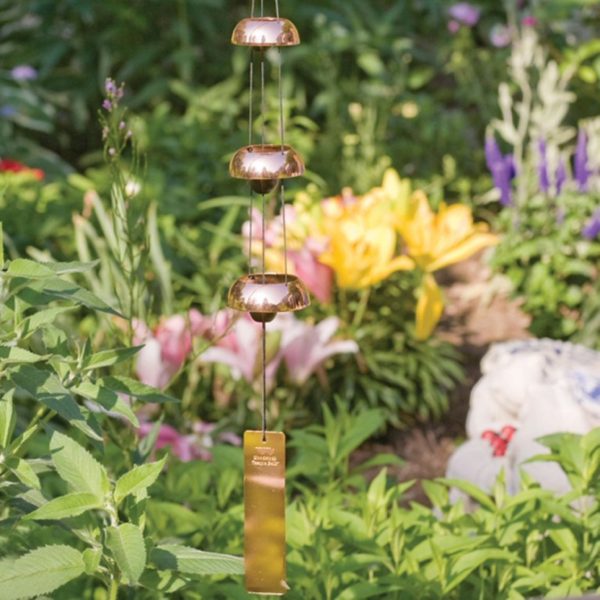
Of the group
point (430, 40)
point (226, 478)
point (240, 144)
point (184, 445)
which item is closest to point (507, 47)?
point (430, 40)

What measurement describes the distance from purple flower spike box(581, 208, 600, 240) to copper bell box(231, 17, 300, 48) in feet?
10.7

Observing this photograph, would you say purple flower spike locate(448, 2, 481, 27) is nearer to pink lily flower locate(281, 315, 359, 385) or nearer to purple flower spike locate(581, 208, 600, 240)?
purple flower spike locate(581, 208, 600, 240)

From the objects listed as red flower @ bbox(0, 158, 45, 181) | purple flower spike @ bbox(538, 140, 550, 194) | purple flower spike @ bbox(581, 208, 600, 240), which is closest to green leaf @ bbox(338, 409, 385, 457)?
purple flower spike @ bbox(581, 208, 600, 240)

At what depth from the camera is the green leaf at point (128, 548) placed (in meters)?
1.78

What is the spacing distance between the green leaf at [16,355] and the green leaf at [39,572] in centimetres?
26

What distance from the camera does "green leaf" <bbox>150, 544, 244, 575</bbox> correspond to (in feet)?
6.33

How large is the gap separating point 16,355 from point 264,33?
58 cm

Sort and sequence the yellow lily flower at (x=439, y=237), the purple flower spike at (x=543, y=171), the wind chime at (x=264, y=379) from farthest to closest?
the purple flower spike at (x=543, y=171), the yellow lily flower at (x=439, y=237), the wind chime at (x=264, y=379)

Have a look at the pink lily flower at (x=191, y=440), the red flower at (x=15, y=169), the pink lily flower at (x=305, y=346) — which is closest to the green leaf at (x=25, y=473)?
the pink lily flower at (x=191, y=440)

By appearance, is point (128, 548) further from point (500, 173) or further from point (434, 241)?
point (500, 173)

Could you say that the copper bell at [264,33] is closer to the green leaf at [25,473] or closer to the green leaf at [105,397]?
the green leaf at [105,397]

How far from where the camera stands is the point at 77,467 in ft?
6.40

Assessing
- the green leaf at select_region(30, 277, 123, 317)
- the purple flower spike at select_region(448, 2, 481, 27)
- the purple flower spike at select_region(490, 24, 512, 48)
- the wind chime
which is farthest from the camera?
the purple flower spike at select_region(448, 2, 481, 27)

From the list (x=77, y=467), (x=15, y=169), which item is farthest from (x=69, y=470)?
(x=15, y=169)
